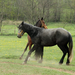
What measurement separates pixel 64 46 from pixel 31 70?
7.89 feet

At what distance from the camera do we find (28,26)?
9469 millimetres

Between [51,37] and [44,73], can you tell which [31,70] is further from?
[51,37]

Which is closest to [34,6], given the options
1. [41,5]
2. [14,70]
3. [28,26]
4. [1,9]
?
[41,5]

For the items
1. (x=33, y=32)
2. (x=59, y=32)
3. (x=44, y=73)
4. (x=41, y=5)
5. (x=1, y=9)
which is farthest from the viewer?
(x=1, y=9)

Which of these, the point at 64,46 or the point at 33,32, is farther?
the point at 33,32

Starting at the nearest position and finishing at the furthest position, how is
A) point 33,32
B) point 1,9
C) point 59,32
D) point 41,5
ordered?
point 59,32
point 33,32
point 41,5
point 1,9

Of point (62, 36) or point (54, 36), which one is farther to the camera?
point (54, 36)

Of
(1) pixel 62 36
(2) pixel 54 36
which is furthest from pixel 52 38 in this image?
(1) pixel 62 36

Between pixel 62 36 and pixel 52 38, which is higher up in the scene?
pixel 62 36

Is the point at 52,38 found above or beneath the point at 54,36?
beneath

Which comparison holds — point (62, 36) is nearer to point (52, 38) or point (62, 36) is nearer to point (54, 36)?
point (54, 36)

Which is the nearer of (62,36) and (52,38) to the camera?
(62,36)

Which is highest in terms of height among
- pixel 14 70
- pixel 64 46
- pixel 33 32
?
pixel 33 32

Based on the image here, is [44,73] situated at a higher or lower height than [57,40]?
lower
